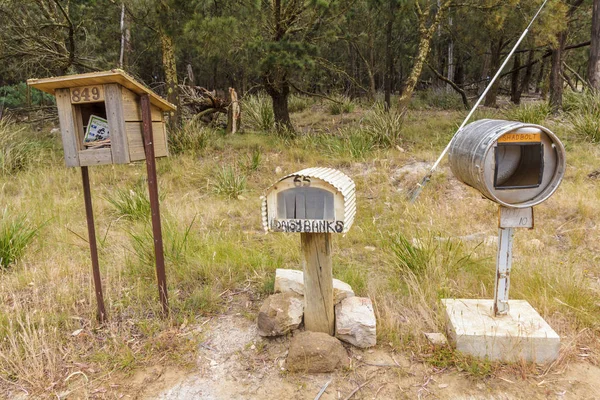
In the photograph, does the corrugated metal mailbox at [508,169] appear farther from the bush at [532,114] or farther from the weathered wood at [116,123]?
the bush at [532,114]

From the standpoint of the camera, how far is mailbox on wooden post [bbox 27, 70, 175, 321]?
2484mm

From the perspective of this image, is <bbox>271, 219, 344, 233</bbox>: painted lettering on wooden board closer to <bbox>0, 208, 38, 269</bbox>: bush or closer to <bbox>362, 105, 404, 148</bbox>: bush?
<bbox>0, 208, 38, 269</bbox>: bush

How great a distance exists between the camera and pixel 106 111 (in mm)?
2506

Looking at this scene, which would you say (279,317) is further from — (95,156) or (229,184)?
(229,184)

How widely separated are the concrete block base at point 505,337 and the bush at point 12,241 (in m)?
3.58

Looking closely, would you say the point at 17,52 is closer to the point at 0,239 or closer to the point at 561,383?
the point at 0,239

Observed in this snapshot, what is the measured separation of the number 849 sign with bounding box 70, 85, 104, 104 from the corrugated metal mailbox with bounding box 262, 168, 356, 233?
1154 mm

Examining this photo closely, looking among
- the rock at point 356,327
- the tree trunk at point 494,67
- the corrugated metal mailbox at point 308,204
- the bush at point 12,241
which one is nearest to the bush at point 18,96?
the bush at point 12,241

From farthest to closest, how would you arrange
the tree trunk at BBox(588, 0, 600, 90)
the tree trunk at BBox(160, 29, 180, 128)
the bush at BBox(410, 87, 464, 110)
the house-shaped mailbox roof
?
the bush at BBox(410, 87, 464, 110) < the tree trunk at BBox(588, 0, 600, 90) < the tree trunk at BBox(160, 29, 180, 128) < the house-shaped mailbox roof

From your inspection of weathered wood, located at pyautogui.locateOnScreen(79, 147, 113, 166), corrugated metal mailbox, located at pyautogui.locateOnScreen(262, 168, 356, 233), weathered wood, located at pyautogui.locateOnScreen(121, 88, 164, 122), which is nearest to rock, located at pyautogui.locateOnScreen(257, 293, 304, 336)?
corrugated metal mailbox, located at pyautogui.locateOnScreen(262, 168, 356, 233)

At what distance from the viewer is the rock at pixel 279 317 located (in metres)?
2.66

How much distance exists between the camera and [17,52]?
26.9 feet

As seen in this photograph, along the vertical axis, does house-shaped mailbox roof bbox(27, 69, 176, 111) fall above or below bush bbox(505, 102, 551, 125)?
above

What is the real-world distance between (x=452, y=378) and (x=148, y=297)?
209 cm
